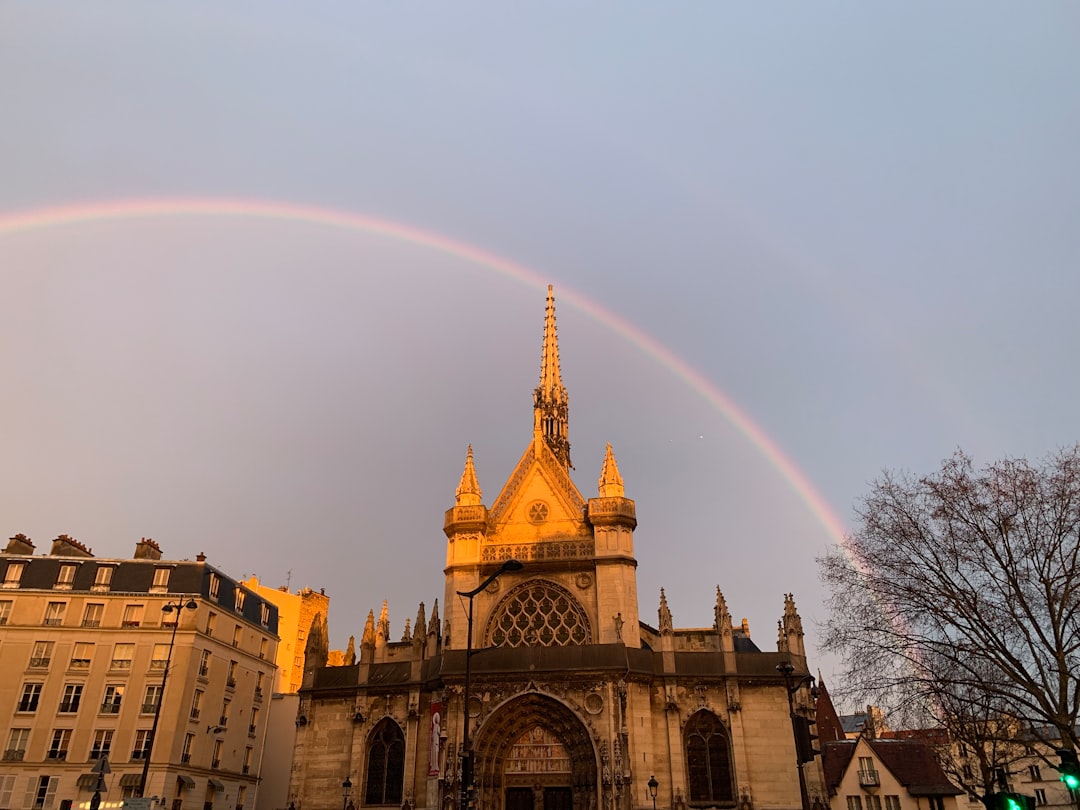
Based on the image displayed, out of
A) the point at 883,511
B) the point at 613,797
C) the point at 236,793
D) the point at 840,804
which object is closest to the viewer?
the point at 883,511

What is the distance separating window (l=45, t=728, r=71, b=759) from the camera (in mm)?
36500

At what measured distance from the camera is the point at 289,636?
229ft

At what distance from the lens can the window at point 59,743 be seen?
36500 mm

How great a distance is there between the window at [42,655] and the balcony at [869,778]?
45236 mm

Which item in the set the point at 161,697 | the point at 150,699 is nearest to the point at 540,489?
the point at 161,697

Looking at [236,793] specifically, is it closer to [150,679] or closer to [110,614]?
[150,679]

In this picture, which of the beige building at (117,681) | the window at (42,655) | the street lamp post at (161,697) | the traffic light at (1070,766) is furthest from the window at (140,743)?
the traffic light at (1070,766)

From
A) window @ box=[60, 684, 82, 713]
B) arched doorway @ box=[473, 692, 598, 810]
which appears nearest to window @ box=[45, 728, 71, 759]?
window @ box=[60, 684, 82, 713]

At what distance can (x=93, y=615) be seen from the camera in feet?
131

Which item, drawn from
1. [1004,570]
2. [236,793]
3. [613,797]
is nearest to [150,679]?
[236,793]

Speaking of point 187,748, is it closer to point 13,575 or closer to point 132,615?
Result: point 132,615

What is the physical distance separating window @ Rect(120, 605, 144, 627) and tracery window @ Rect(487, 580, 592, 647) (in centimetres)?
1867

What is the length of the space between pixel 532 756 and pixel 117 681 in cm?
2108

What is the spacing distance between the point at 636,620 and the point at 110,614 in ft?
88.9
